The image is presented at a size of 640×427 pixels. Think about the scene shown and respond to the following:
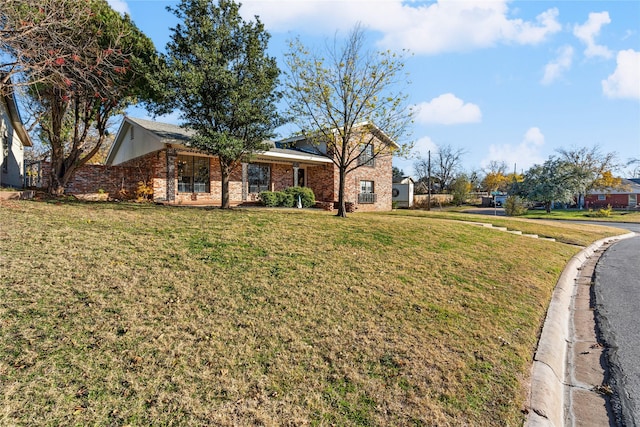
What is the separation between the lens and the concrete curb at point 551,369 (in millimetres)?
2774

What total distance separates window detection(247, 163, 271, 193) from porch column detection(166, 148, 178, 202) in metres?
4.10

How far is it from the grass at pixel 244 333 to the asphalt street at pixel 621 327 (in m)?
0.79

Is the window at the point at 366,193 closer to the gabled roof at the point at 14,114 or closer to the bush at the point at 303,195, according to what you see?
the bush at the point at 303,195

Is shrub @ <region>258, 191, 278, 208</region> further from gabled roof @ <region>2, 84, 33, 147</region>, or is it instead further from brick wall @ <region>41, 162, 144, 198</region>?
gabled roof @ <region>2, 84, 33, 147</region>

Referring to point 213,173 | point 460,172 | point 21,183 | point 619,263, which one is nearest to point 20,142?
point 21,183

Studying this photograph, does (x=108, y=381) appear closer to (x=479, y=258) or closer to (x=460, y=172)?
(x=479, y=258)

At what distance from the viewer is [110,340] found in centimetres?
287

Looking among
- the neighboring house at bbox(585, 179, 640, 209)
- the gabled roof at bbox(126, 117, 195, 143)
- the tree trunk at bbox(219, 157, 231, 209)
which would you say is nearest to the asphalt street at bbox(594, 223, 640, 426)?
the tree trunk at bbox(219, 157, 231, 209)

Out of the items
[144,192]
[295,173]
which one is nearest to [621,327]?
[144,192]

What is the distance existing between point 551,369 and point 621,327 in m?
2.18

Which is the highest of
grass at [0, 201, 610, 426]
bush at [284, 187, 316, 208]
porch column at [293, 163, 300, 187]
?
porch column at [293, 163, 300, 187]

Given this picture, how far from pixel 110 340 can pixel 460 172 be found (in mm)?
57799

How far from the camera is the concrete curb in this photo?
9.10ft

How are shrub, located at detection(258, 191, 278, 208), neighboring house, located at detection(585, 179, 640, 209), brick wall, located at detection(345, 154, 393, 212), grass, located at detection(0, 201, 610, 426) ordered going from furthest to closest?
neighboring house, located at detection(585, 179, 640, 209)
brick wall, located at detection(345, 154, 393, 212)
shrub, located at detection(258, 191, 278, 208)
grass, located at detection(0, 201, 610, 426)
